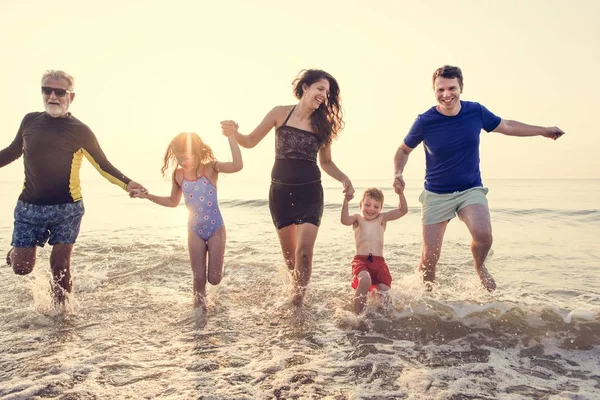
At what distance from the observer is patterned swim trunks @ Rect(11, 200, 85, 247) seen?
5.04 metres

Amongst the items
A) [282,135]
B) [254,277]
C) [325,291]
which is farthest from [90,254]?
[282,135]

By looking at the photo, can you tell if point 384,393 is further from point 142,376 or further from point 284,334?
point 142,376

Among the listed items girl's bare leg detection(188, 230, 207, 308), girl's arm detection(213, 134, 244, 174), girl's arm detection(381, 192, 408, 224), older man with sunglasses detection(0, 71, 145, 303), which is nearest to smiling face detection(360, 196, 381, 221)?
girl's arm detection(381, 192, 408, 224)

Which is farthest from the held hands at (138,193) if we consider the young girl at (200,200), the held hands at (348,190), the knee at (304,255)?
the held hands at (348,190)

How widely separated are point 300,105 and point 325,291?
2.55m

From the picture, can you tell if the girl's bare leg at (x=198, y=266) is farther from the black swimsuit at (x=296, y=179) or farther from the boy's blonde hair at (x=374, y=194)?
A: the boy's blonde hair at (x=374, y=194)

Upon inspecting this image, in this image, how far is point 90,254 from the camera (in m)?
9.39

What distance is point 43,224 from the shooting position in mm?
5086

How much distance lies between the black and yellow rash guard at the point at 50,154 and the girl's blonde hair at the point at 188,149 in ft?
2.78

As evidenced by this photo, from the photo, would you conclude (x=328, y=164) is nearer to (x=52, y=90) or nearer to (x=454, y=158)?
(x=454, y=158)

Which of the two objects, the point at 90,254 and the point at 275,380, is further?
the point at 90,254

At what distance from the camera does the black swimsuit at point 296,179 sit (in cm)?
514

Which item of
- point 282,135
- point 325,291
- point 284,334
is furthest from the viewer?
point 325,291

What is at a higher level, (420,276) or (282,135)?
(282,135)
